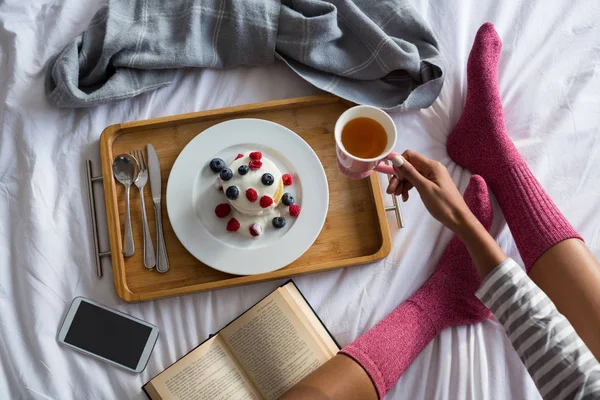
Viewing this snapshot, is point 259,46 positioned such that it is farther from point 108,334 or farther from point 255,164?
point 108,334

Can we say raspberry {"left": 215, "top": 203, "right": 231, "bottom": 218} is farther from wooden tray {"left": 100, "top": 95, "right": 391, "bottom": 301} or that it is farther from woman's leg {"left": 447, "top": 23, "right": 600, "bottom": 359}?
woman's leg {"left": 447, "top": 23, "right": 600, "bottom": 359}

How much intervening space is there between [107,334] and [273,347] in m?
0.27

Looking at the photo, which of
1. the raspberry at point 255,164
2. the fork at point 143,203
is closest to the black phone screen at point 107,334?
the fork at point 143,203

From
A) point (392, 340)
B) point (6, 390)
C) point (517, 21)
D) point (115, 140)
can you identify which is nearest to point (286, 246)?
point (392, 340)

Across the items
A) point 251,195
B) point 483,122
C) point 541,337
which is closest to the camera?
point 541,337

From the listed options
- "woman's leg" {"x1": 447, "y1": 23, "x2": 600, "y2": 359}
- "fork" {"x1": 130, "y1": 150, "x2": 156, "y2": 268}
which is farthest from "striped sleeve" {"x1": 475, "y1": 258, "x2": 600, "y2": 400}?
"fork" {"x1": 130, "y1": 150, "x2": 156, "y2": 268}

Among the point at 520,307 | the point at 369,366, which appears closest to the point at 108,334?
the point at 369,366

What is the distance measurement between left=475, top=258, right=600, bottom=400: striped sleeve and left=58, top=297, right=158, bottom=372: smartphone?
21.1 inches

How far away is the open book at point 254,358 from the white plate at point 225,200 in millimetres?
77

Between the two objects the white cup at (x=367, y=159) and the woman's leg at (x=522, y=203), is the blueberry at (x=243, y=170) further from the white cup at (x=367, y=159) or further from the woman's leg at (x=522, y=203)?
the woman's leg at (x=522, y=203)

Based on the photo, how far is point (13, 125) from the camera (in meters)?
0.91

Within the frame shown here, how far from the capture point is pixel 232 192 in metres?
0.80

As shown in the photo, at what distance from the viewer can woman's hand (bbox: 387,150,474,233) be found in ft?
2.30

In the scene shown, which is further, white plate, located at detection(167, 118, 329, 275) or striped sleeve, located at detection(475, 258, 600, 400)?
white plate, located at detection(167, 118, 329, 275)
